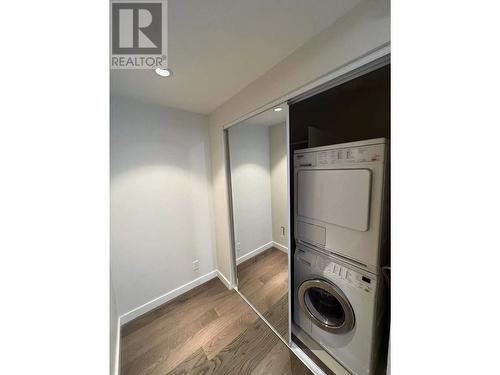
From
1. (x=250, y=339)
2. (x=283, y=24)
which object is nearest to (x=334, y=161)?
(x=283, y=24)

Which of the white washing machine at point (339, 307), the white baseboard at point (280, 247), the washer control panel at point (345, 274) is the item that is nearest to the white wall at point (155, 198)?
the white baseboard at point (280, 247)

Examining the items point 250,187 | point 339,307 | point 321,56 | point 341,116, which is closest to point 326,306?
point 339,307

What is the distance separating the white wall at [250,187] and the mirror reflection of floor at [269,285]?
0.18 m

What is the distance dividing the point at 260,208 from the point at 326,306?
48.7 inches

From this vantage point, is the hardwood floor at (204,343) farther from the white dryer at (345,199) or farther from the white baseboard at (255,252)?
the white dryer at (345,199)

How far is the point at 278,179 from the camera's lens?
1.97 meters

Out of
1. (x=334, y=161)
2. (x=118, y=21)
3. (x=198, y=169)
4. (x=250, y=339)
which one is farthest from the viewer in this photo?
(x=198, y=169)

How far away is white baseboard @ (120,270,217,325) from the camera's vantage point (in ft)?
5.40

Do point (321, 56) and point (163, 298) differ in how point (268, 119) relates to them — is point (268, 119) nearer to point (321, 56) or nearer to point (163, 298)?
point (321, 56)

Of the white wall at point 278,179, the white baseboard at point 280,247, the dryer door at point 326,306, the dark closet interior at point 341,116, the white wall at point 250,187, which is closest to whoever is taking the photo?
the dryer door at point 326,306

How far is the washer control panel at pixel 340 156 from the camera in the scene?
907 mm
